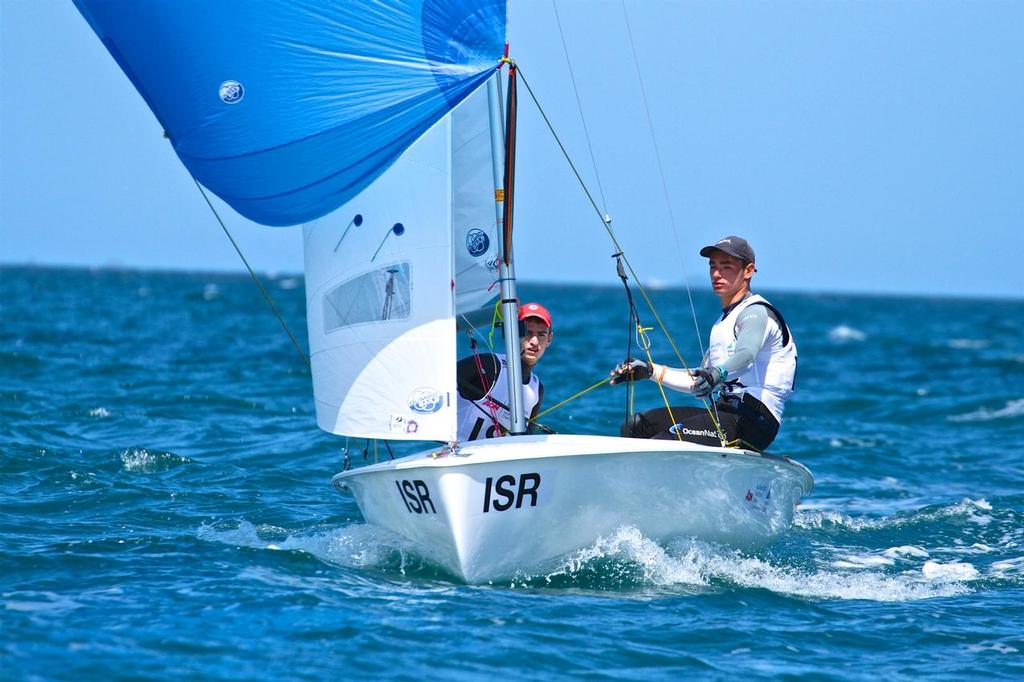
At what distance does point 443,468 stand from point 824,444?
8.77 meters

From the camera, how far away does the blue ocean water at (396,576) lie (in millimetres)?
5277

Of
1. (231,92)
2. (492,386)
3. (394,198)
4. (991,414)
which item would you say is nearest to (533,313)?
(492,386)

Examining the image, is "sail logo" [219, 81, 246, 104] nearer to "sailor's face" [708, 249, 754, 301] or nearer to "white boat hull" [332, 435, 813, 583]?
"white boat hull" [332, 435, 813, 583]

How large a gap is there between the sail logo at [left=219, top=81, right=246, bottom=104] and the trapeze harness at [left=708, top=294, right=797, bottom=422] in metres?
2.88

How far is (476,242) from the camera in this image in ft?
24.3

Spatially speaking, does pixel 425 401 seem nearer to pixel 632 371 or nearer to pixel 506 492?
pixel 506 492

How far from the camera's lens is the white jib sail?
250 inches

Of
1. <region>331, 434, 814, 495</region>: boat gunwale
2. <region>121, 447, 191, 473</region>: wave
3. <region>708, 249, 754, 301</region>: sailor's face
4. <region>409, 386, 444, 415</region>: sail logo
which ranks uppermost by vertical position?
<region>708, 249, 754, 301</region>: sailor's face

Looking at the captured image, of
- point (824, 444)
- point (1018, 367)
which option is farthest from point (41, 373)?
point (1018, 367)

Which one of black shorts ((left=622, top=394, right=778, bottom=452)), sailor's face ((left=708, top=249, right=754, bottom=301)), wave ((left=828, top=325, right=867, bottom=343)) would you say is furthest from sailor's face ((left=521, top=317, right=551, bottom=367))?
wave ((left=828, top=325, right=867, bottom=343))

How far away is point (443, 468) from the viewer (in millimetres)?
5957

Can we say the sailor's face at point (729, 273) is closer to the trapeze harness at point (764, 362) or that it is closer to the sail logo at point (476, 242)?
the trapeze harness at point (764, 362)

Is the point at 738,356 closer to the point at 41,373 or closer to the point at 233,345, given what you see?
the point at 41,373

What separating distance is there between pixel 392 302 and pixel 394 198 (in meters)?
0.55
